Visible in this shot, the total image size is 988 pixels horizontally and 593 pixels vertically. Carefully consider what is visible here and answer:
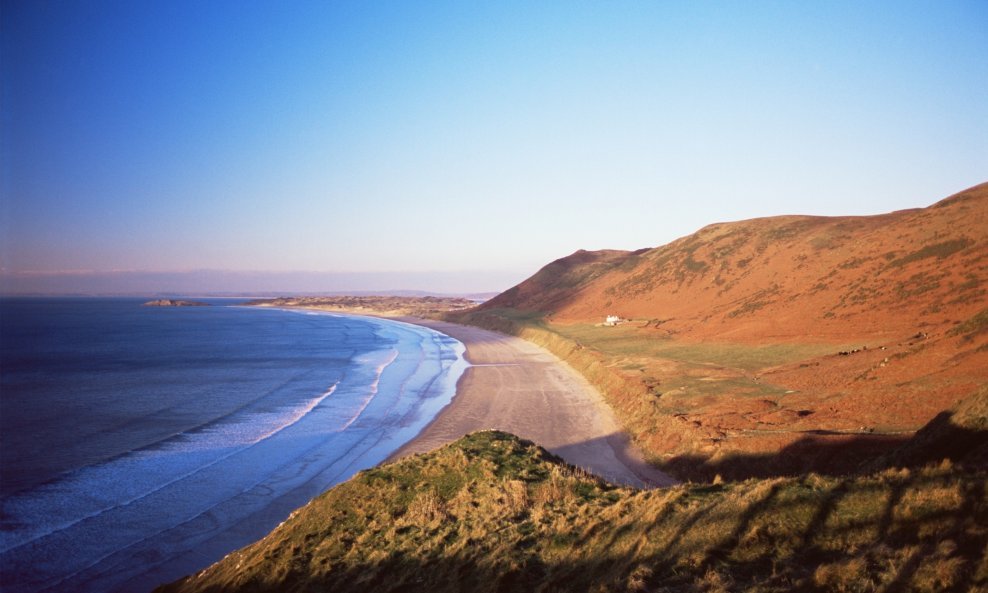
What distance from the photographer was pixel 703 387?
77.5 feet

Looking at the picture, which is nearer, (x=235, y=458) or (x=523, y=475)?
(x=523, y=475)

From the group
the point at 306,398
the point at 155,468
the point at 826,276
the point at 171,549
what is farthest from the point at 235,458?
the point at 826,276

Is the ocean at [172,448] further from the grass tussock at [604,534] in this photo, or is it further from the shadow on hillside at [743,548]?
the shadow on hillside at [743,548]

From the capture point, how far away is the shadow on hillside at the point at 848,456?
9.06m

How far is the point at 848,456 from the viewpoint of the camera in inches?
516

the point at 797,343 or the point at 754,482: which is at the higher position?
the point at 754,482

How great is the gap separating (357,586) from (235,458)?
14.3 m

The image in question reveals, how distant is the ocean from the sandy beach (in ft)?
5.15

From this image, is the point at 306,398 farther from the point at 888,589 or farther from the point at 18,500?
the point at 888,589

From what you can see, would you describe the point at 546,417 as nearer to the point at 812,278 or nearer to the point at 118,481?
the point at 118,481

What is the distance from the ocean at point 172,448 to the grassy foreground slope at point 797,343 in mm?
11160

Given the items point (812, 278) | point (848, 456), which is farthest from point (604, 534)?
point (812, 278)

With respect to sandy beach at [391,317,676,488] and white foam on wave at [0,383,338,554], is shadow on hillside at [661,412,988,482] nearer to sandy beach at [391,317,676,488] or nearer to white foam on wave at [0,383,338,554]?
sandy beach at [391,317,676,488]

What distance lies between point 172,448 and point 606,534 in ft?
67.3
